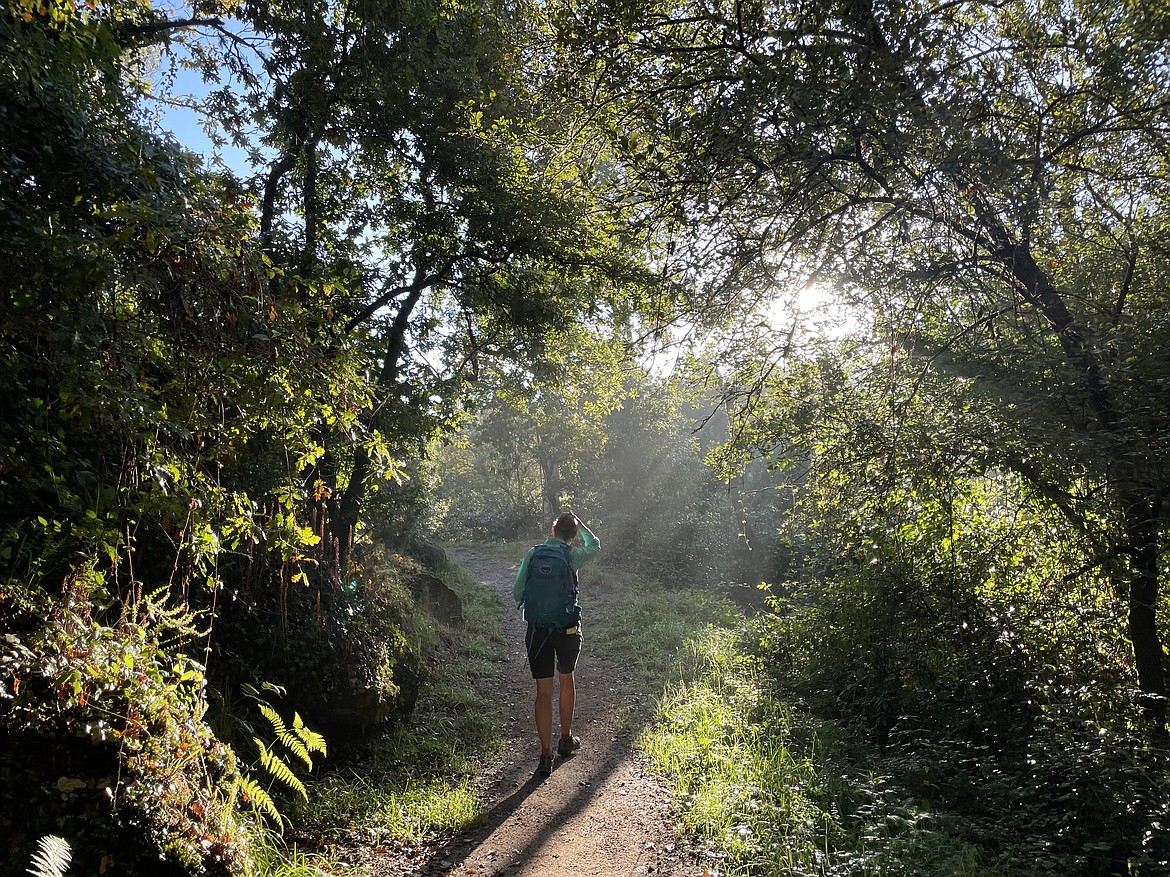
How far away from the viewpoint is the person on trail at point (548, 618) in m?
5.56

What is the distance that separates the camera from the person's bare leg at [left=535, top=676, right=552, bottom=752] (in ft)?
18.1

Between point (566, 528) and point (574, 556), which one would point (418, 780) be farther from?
point (566, 528)

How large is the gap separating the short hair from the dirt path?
6.93 ft

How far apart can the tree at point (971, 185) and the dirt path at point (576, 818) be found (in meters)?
3.96

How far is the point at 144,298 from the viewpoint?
2.86m

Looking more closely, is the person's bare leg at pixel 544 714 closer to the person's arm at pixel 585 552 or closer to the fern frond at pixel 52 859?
the person's arm at pixel 585 552

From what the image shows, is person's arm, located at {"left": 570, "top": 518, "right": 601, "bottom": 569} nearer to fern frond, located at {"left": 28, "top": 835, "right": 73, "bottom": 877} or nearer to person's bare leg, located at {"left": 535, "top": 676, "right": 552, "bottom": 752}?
person's bare leg, located at {"left": 535, "top": 676, "right": 552, "bottom": 752}

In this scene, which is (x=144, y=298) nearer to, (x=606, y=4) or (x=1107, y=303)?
(x=606, y=4)

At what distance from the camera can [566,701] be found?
5.87m

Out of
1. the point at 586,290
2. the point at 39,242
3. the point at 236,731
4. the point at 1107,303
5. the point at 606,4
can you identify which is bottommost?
the point at 236,731

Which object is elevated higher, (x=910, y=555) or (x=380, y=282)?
(x=380, y=282)

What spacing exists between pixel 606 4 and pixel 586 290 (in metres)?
4.25

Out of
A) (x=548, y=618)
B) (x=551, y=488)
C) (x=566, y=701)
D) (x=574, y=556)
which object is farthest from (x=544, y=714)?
(x=551, y=488)

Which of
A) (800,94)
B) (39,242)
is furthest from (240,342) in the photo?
(800,94)
